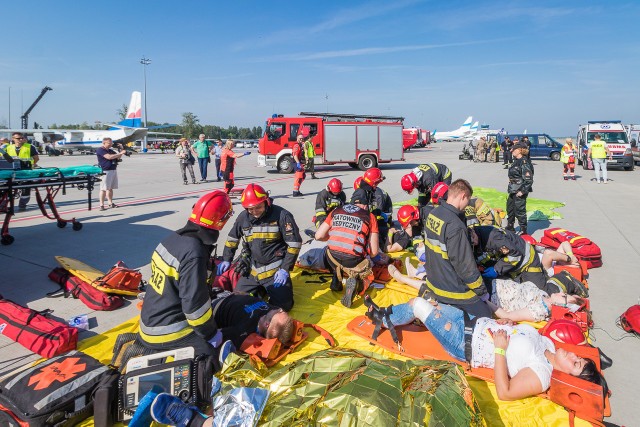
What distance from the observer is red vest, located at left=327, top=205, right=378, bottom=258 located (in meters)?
4.69

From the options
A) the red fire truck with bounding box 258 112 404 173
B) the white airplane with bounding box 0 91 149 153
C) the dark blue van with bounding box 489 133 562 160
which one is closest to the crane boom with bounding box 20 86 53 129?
the white airplane with bounding box 0 91 149 153

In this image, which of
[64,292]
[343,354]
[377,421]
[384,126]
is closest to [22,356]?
[64,292]

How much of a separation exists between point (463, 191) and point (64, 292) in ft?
15.6

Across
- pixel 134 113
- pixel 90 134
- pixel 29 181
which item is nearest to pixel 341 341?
pixel 29 181

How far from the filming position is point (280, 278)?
14.5 feet

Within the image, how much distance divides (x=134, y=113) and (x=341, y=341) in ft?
141

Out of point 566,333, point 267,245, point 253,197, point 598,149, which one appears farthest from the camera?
point 598,149

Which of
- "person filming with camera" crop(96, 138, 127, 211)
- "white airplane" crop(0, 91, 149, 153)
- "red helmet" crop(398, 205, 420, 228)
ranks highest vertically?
"white airplane" crop(0, 91, 149, 153)

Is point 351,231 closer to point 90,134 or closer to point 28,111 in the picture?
point 90,134

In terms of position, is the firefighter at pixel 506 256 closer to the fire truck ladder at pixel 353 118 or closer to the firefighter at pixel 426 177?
the firefighter at pixel 426 177

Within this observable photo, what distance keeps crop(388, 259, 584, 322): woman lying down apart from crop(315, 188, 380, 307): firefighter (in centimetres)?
143

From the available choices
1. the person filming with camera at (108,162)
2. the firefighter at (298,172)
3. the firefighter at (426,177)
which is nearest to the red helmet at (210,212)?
the firefighter at (426,177)

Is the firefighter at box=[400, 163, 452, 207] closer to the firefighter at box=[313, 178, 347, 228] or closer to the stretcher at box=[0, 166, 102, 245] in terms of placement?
the firefighter at box=[313, 178, 347, 228]

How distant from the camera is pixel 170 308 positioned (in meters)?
2.90
